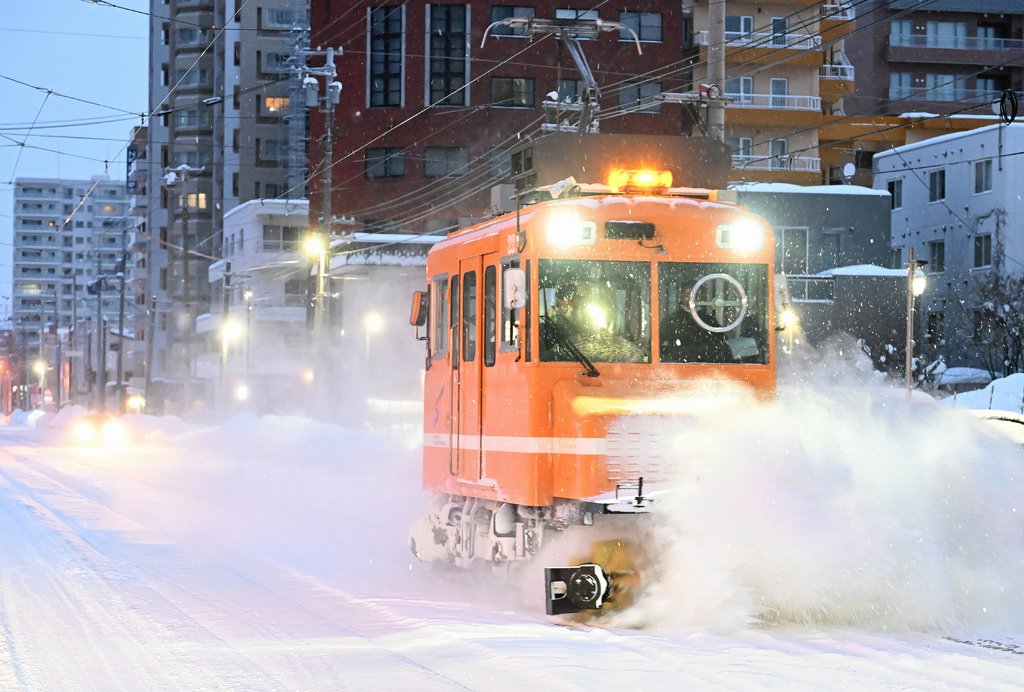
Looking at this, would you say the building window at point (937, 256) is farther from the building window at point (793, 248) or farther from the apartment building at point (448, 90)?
the apartment building at point (448, 90)

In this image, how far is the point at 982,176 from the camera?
5141 cm

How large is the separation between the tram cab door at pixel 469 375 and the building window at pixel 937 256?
141 feet

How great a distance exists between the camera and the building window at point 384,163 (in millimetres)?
57875

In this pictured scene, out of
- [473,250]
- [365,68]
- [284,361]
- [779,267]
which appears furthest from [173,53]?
[473,250]

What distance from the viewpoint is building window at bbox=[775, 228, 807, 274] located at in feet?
164

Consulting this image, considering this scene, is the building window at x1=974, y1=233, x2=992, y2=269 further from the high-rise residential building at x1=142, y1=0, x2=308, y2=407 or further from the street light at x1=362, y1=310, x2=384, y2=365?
the high-rise residential building at x1=142, y1=0, x2=308, y2=407

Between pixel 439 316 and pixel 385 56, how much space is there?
45.5 metres

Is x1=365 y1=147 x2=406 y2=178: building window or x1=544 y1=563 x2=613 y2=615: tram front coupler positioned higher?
x1=365 y1=147 x2=406 y2=178: building window

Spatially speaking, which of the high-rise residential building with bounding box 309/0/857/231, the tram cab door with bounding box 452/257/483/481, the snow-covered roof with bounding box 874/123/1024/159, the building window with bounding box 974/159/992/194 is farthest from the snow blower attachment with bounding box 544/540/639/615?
the high-rise residential building with bounding box 309/0/857/231

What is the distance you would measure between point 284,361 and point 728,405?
2607 inches

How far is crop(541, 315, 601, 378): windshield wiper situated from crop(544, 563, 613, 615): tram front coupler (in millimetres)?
1531

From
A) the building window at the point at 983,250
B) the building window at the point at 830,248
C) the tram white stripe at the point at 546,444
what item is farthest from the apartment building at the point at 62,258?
the tram white stripe at the point at 546,444

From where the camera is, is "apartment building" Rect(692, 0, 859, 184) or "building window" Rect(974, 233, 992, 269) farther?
"apartment building" Rect(692, 0, 859, 184)

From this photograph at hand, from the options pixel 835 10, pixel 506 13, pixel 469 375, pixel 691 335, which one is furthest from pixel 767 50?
pixel 691 335
